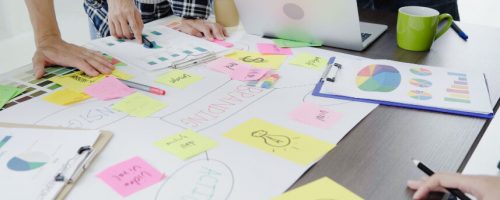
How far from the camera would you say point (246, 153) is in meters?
0.67

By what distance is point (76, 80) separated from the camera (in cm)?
93

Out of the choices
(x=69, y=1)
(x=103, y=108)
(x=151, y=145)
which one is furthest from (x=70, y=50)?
(x=69, y=1)

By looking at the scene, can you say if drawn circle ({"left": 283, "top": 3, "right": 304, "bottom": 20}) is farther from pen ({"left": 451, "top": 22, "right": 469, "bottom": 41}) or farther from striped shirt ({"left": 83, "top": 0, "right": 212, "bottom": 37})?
pen ({"left": 451, "top": 22, "right": 469, "bottom": 41})

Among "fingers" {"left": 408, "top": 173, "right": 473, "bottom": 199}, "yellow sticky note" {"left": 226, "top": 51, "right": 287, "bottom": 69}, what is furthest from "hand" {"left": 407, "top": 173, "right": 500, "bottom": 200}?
"yellow sticky note" {"left": 226, "top": 51, "right": 287, "bottom": 69}

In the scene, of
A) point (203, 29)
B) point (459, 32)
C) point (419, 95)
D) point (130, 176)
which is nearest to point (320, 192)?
point (130, 176)

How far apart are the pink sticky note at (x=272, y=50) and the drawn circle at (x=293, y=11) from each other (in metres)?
0.09

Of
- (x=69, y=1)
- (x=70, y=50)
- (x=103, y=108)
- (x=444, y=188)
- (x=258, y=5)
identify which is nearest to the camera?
(x=444, y=188)

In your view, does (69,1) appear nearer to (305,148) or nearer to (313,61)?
(313,61)

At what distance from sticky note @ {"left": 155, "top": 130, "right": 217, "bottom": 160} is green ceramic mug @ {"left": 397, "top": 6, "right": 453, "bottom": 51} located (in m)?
0.63

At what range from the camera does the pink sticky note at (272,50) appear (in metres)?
1.09

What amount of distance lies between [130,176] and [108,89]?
324mm

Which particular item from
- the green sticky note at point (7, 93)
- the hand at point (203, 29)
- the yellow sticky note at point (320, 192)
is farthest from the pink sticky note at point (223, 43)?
the yellow sticky note at point (320, 192)

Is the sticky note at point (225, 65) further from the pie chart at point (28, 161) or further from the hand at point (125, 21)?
the pie chart at point (28, 161)

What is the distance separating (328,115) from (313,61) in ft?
0.89
